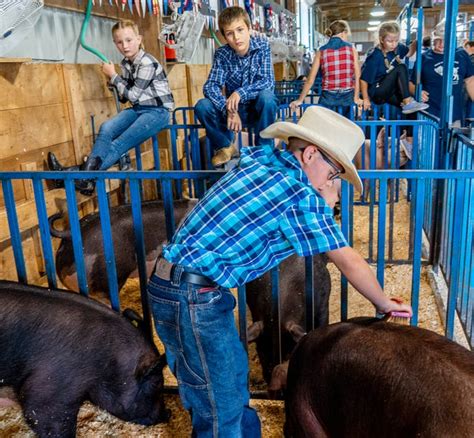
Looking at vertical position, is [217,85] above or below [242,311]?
above

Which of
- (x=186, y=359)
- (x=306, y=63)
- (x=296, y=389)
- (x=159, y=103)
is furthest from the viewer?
(x=306, y=63)

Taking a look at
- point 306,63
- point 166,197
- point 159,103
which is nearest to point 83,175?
point 166,197

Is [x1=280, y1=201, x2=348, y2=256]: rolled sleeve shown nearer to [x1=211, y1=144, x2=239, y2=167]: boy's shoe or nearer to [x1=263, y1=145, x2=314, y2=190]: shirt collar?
[x1=263, y1=145, x2=314, y2=190]: shirt collar

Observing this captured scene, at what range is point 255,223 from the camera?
2055 mm

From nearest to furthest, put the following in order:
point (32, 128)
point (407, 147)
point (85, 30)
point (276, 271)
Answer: point (276, 271), point (32, 128), point (85, 30), point (407, 147)

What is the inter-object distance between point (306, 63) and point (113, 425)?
18813mm

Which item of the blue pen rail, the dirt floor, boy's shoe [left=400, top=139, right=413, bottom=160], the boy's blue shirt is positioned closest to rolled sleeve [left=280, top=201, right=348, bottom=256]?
Result: the blue pen rail

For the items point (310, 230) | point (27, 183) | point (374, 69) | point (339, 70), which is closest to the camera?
point (310, 230)

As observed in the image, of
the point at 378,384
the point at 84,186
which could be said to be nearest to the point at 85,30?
the point at 84,186

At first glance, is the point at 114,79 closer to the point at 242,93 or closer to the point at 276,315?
the point at 242,93

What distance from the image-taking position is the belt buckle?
7.29 ft

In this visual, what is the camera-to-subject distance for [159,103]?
5.28m

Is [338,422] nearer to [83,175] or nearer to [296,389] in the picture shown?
[296,389]

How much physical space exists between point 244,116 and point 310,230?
10.4 feet
